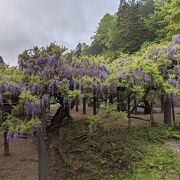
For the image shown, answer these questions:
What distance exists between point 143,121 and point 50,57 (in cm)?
926

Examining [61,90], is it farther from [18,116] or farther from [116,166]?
[116,166]

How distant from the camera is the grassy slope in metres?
11.9

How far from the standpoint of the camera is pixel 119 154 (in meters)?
12.9

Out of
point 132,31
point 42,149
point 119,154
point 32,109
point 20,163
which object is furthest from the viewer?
point 132,31

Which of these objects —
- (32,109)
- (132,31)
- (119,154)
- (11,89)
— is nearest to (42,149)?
(32,109)

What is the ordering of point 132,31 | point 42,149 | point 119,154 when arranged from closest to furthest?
point 42,149 < point 119,154 < point 132,31

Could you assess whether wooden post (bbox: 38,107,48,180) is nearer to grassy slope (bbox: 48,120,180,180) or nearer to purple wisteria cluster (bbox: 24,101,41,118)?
purple wisteria cluster (bbox: 24,101,41,118)

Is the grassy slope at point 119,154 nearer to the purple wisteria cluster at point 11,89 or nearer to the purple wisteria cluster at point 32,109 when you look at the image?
the purple wisteria cluster at point 32,109

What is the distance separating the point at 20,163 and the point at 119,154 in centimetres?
486

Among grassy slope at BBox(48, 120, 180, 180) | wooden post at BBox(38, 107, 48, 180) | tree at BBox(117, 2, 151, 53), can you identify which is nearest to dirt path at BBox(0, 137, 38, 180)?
grassy slope at BBox(48, 120, 180, 180)

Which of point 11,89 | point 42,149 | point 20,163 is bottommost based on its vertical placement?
point 20,163

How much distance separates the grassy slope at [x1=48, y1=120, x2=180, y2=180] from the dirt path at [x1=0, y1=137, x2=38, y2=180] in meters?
1.06

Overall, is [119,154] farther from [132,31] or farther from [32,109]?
[132,31]

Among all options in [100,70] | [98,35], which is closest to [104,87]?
[100,70]
